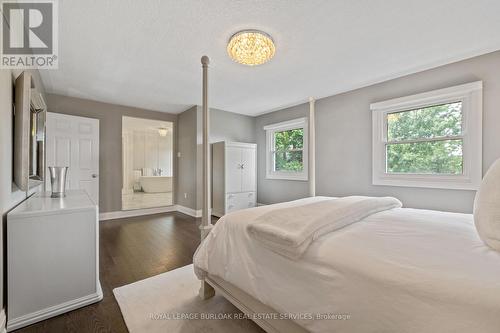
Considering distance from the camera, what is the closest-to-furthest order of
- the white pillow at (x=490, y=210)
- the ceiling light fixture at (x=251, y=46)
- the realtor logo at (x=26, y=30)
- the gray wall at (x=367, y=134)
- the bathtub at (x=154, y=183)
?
the white pillow at (x=490, y=210) → the realtor logo at (x=26, y=30) → the ceiling light fixture at (x=251, y=46) → the gray wall at (x=367, y=134) → the bathtub at (x=154, y=183)

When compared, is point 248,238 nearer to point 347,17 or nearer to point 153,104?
point 347,17

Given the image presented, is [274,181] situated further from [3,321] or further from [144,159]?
[144,159]

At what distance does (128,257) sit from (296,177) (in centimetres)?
319

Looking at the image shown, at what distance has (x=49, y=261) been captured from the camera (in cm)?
149

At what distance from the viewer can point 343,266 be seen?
85cm

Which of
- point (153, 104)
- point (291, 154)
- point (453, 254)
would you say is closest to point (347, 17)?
point (453, 254)

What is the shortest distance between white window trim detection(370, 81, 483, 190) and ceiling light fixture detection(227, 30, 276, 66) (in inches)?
79.4

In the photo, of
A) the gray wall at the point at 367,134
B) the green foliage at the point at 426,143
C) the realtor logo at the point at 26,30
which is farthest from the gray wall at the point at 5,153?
the green foliage at the point at 426,143

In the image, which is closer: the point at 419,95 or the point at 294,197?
the point at 419,95

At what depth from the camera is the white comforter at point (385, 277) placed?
63cm

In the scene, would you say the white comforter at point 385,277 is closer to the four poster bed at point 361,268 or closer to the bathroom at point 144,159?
the four poster bed at point 361,268

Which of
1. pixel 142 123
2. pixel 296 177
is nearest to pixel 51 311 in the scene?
pixel 296 177

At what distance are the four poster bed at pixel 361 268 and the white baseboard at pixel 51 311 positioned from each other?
3.19ft

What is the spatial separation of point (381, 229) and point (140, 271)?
2.21 m
